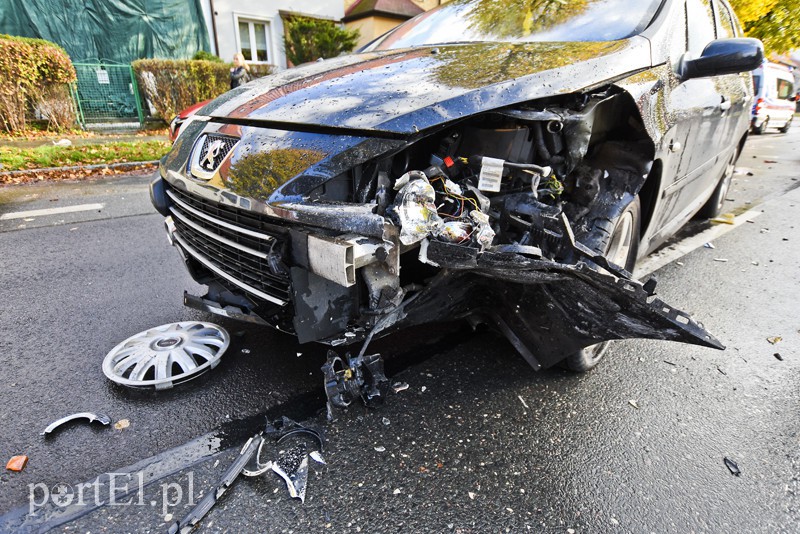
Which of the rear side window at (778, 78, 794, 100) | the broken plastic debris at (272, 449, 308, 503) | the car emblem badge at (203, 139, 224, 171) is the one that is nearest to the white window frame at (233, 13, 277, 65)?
the car emblem badge at (203, 139, 224, 171)

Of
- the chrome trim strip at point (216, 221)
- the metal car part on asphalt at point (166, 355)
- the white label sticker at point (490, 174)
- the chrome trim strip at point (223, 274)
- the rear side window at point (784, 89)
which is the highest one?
the rear side window at point (784, 89)

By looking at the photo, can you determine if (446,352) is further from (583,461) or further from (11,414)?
(11,414)

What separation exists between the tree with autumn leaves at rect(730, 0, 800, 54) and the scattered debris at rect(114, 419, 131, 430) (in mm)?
11111

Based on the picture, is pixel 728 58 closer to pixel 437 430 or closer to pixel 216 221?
pixel 437 430

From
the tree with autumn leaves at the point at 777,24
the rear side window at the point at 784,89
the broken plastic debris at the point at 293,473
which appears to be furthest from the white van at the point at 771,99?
the broken plastic debris at the point at 293,473

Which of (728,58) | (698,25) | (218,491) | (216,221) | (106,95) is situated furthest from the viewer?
(106,95)

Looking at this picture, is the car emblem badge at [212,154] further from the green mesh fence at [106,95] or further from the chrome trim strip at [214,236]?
the green mesh fence at [106,95]

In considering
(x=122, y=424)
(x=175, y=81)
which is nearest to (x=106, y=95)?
(x=175, y=81)

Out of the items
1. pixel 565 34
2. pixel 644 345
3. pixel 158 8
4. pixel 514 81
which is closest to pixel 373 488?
pixel 514 81

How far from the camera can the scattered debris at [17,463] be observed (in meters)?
1.89

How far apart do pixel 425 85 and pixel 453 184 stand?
446 mm

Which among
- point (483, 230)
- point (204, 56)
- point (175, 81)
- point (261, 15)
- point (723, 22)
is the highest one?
point (261, 15)

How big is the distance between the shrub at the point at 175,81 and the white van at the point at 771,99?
1545cm

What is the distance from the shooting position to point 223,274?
87.5 inches
